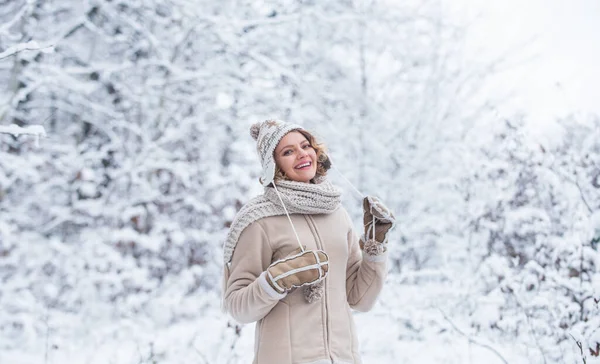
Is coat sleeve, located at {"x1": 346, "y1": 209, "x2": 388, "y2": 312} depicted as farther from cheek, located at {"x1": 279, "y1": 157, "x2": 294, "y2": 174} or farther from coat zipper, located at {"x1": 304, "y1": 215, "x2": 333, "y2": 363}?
cheek, located at {"x1": 279, "y1": 157, "x2": 294, "y2": 174}

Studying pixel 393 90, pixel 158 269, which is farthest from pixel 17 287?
pixel 393 90

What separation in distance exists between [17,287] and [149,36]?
3.01 m

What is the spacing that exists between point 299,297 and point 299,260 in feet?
0.64

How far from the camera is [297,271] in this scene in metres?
1.53

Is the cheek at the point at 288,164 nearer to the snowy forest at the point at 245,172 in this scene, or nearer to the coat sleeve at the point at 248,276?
the coat sleeve at the point at 248,276

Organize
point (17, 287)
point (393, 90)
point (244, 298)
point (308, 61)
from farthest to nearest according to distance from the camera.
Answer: point (393, 90)
point (308, 61)
point (17, 287)
point (244, 298)

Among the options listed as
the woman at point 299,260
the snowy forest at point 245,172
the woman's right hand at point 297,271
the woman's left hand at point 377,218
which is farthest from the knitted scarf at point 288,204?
the snowy forest at point 245,172

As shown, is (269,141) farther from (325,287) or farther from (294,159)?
(325,287)

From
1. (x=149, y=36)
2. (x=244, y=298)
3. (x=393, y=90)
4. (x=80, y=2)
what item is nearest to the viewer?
(x=244, y=298)

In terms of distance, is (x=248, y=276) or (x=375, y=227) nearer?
(x=248, y=276)

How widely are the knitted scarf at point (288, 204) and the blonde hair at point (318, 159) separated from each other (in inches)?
2.6

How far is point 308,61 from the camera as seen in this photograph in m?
6.75

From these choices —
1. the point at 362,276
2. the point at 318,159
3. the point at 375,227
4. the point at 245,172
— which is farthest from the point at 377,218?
the point at 245,172

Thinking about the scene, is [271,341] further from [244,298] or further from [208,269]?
[208,269]
